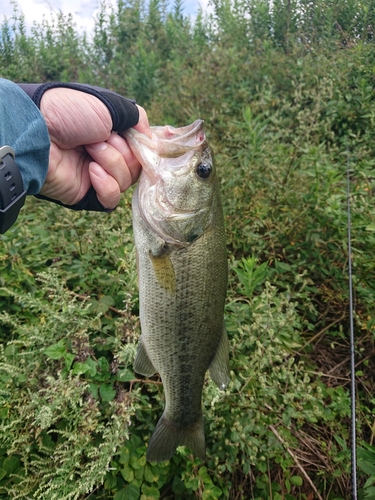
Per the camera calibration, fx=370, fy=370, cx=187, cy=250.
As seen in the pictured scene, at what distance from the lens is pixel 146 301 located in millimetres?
1574

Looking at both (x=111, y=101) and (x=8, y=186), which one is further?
(x=111, y=101)

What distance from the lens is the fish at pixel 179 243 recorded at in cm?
154

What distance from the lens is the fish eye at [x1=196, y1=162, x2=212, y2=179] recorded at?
157 cm

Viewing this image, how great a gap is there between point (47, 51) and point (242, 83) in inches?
195

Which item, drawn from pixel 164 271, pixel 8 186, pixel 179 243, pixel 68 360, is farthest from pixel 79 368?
pixel 8 186

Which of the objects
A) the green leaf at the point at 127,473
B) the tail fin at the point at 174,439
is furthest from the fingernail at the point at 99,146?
the green leaf at the point at 127,473

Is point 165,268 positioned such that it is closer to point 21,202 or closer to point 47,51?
point 21,202

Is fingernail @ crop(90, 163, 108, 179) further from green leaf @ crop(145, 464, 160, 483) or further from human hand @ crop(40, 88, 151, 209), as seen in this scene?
green leaf @ crop(145, 464, 160, 483)

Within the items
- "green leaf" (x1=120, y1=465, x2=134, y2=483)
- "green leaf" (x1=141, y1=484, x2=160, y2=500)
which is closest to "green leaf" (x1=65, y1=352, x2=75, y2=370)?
"green leaf" (x1=120, y1=465, x2=134, y2=483)

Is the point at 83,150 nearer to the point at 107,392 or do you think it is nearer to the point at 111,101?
the point at 111,101

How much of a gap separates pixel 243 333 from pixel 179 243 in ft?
2.66

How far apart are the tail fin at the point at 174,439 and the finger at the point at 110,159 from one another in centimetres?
116

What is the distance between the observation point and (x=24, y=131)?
1335mm

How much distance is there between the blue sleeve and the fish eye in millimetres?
609
